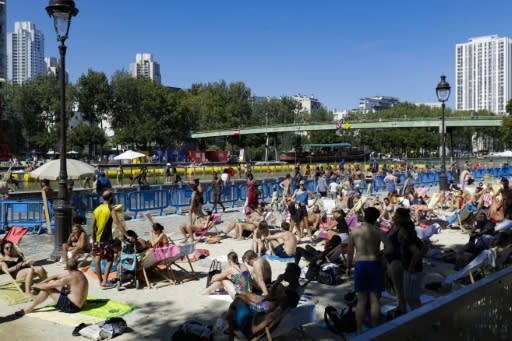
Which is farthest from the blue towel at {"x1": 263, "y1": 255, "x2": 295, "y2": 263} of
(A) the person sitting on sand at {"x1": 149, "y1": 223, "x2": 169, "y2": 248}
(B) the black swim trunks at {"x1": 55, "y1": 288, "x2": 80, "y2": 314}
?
(B) the black swim trunks at {"x1": 55, "y1": 288, "x2": 80, "y2": 314}

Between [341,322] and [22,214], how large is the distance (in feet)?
34.3

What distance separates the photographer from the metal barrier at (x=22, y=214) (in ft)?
45.2

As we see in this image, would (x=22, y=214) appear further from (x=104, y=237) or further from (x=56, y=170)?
(x=104, y=237)

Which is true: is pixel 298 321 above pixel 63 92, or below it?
below

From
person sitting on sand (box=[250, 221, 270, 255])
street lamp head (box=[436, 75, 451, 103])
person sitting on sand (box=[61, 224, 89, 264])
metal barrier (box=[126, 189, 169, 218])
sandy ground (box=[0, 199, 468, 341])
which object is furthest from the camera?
street lamp head (box=[436, 75, 451, 103])

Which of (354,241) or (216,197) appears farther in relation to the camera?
(216,197)

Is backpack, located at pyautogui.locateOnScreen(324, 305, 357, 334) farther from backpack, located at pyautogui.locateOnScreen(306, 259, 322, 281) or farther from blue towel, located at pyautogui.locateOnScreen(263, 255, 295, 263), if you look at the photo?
blue towel, located at pyautogui.locateOnScreen(263, 255, 295, 263)

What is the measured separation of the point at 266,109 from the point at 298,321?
→ 123 metres

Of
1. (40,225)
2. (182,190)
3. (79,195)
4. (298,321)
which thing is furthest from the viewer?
(182,190)

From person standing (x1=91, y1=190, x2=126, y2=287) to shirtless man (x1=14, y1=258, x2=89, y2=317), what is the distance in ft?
4.59

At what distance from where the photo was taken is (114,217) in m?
9.22

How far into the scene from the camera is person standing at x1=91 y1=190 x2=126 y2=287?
8.84m

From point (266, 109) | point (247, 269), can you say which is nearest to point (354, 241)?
point (247, 269)

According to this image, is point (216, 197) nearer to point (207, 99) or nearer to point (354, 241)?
point (354, 241)
